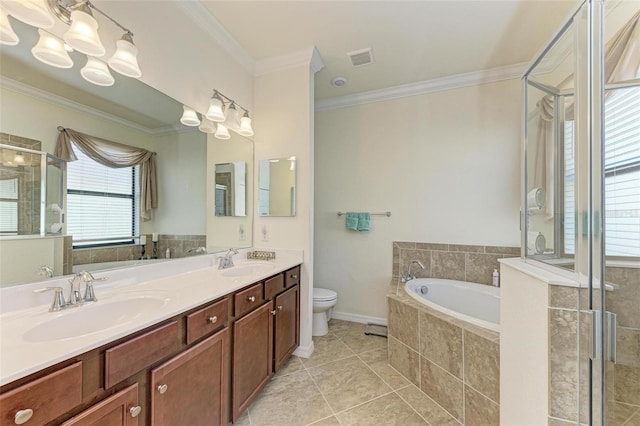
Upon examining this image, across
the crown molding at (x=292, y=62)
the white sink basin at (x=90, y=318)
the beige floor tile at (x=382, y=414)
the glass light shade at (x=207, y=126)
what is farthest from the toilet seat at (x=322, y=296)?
the crown molding at (x=292, y=62)

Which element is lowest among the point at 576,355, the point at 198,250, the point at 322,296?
the point at 322,296

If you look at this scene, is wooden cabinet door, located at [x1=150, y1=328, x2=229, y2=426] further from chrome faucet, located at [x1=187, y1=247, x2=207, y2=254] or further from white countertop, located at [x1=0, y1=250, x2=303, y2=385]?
chrome faucet, located at [x1=187, y1=247, x2=207, y2=254]

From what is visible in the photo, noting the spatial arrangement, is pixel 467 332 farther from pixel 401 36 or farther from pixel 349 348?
pixel 401 36

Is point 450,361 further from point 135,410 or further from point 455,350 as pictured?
point 135,410

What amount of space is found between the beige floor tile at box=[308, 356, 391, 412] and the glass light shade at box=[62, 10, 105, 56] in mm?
2305

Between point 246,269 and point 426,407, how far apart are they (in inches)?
59.6

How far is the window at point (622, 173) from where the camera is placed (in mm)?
918

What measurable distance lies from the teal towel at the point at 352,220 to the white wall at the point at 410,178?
0.11 meters

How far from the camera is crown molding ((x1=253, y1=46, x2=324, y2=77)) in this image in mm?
2154

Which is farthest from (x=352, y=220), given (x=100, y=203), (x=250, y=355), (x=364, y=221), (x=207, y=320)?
(x=100, y=203)

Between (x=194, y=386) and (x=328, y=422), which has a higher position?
(x=194, y=386)

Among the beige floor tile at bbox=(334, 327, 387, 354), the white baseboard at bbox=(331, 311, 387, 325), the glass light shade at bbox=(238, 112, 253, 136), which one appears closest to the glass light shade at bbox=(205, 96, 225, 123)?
the glass light shade at bbox=(238, 112, 253, 136)

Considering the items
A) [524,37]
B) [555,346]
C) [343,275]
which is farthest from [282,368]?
[524,37]

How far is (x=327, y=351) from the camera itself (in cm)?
225
